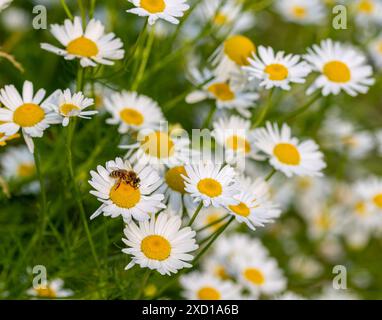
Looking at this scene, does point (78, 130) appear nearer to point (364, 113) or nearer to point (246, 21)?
point (246, 21)

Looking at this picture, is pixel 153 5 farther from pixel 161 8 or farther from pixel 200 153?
pixel 200 153

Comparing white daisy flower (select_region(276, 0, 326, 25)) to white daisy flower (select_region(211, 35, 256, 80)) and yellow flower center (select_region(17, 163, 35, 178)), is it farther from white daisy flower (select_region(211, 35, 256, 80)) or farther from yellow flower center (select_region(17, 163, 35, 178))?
yellow flower center (select_region(17, 163, 35, 178))

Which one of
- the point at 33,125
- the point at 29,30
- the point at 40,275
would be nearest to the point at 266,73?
the point at 33,125

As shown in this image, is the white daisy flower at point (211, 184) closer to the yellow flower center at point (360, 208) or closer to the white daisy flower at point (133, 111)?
the white daisy flower at point (133, 111)

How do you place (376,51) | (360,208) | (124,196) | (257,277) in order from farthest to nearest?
1. (376,51)
2. (360,208)
3. (257,277)
4. (124,196)

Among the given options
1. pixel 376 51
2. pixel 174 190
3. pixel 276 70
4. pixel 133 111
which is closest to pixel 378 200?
pixel 376 51

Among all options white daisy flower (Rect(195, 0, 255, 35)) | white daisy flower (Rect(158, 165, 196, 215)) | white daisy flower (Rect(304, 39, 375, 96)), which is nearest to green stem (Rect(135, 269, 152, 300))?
white daisy flower (Rect(158, 165, 196, 215))
